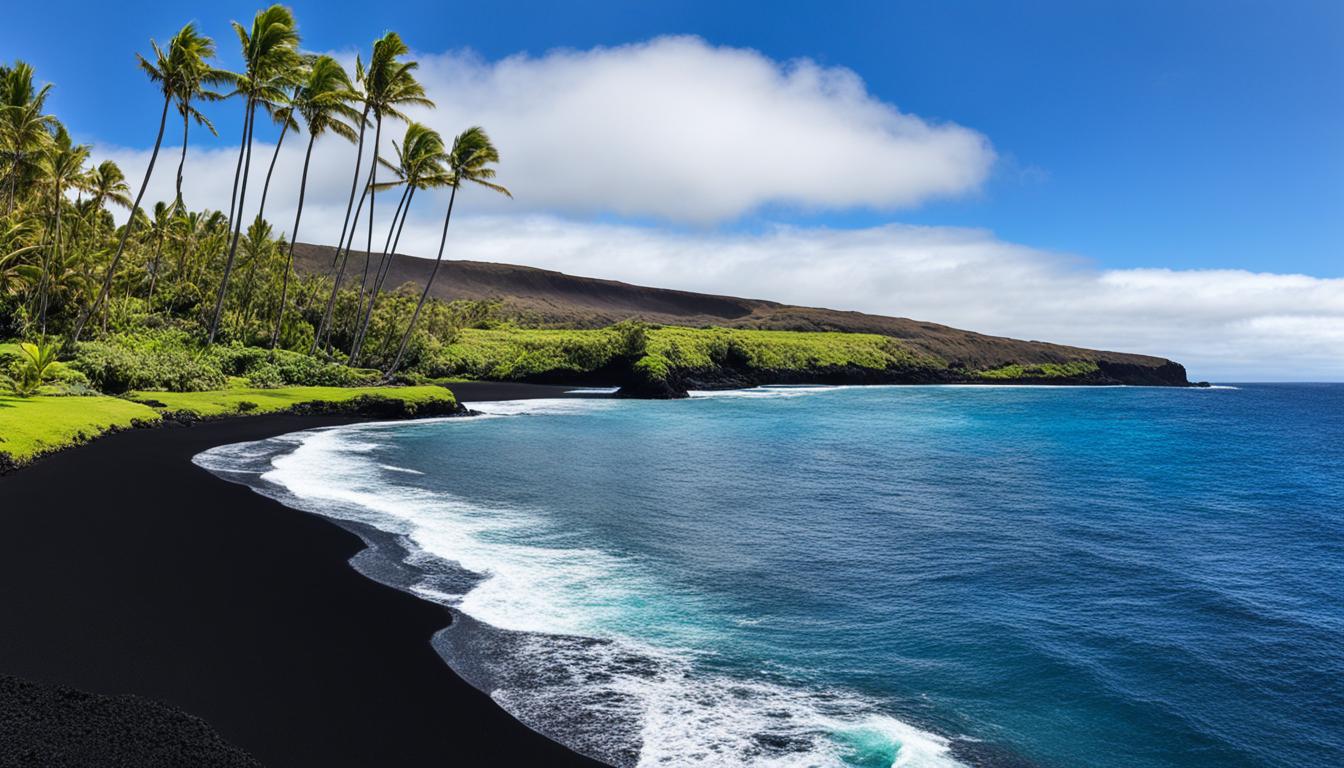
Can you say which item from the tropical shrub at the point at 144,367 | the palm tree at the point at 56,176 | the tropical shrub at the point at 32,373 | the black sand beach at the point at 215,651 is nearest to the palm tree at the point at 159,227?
the palm tree at the point at 56,176

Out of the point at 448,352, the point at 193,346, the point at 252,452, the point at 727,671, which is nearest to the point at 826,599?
the point at 727,671

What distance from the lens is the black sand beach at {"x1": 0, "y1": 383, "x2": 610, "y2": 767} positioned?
7.34 meters

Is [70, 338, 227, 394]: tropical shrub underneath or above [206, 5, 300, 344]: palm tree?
underneath

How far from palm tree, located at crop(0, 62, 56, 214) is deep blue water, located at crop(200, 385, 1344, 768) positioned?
2365 cm

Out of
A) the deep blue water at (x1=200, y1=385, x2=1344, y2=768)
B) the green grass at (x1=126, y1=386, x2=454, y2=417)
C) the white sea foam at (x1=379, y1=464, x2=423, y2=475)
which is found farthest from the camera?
the green grass at (x1=126, y1=386, x2=454, y2=417)

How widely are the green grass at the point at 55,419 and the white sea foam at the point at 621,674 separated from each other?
33.4 ft

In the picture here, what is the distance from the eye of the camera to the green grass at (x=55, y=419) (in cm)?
2191

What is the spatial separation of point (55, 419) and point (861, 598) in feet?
90.4

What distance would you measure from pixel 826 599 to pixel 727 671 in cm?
405

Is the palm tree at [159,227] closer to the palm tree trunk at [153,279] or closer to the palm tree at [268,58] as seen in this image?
the palm tree trunk at [153,279]

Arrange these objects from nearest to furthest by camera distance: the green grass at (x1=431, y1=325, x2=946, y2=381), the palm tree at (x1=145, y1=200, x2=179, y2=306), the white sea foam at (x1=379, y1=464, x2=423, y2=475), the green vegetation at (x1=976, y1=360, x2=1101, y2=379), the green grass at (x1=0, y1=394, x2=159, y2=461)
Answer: the green grass at (x1=0, y1=394, x2=159, y2=461) < the white sea foam at (x1=379, y1=464, x2=423, y2=475) < the palm tree at (x1=145, y1=200, x2=179, y2=306) < the green grass at (x1=431, y1=325, x2=946, y2=381) < the green vegetation at (x1=976, y1=360, x2=1101, y2=379)

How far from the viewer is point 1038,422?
2436 inches

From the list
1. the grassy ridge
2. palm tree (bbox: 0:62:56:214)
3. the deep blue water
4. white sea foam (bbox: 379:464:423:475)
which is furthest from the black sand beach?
palm tree (bbox: 0:62:56:214)

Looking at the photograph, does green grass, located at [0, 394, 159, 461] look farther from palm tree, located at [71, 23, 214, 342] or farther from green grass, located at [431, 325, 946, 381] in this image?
green grass, located at [431, 325, 946, 381]
